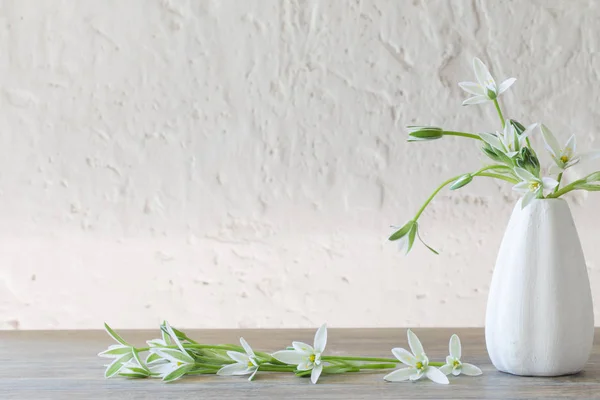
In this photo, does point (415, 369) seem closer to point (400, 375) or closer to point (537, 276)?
point (400, 375)

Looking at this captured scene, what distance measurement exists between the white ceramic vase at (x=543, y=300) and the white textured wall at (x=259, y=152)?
0.58 metres

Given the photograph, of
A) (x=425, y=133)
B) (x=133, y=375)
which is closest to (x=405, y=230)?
(x=425, y=133)

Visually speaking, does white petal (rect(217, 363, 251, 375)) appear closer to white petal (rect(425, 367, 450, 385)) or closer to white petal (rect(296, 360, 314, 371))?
white petal (rect(296, 360, 314, 371))

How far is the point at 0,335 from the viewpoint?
1083 mm

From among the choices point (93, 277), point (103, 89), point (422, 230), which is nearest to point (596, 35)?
point (422, 230)

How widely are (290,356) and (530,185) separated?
1.00ft

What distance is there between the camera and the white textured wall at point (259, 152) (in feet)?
4.20

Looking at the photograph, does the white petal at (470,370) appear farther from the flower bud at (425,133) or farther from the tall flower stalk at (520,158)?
the flower bud at (425,133)

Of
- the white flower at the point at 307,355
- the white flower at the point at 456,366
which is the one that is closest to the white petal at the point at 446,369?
the white flower at the point at 456,366

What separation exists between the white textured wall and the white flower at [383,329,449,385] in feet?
1.93

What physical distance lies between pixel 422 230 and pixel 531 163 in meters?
0.61

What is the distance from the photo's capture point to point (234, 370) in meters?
0.70

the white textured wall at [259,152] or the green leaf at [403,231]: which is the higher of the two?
the white textured wall at [259,152]

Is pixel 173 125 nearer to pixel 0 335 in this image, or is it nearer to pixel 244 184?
pixel 244 184
